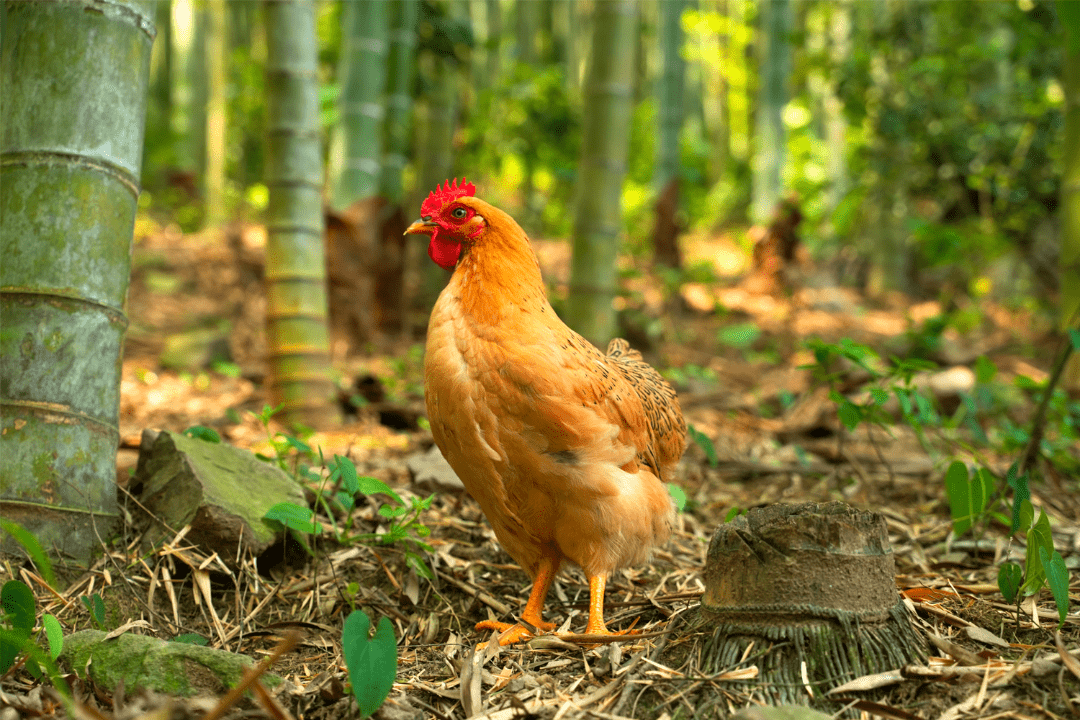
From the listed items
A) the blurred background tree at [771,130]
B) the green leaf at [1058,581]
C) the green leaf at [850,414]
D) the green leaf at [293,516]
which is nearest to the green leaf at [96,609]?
the green leaf at [293,516]

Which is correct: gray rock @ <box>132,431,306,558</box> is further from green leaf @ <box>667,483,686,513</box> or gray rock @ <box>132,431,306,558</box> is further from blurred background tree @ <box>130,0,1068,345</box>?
blurred background tree @ <box>130,0,1068,345</box>

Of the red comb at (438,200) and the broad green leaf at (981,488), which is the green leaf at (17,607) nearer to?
the red comb at (438,200)

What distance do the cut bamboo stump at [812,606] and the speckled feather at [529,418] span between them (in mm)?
540

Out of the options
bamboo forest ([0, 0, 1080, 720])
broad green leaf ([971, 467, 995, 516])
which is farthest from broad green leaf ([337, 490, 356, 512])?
broad green leaf ([971, 467, 995, 516])

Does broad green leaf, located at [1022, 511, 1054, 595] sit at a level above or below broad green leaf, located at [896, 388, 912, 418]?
below

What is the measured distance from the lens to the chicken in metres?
2.29

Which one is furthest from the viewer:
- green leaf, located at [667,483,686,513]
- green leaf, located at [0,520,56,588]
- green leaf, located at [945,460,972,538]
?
green leaf, located at [667,483,686,513]

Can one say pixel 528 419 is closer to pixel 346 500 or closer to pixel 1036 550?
pixel 346 500

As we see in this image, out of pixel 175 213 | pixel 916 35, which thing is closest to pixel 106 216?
pixel 916 35

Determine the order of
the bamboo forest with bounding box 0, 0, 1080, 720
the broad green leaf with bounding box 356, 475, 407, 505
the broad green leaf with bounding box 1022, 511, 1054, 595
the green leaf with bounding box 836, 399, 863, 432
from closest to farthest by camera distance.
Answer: the bamboo forest with bounding box 0, 0, 1080, 720 < the broad green leaf with bounding box 1022, 511, 1054, 595 < the broad green leaf with bounding box 356, 475, 407, 505 < the green leaf with bounding box 836, 399, 863, 432

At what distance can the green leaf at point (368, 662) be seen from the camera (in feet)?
5.20

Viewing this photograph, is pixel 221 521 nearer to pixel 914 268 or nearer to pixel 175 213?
pixel 914 268

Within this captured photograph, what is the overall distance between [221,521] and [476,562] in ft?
3.11

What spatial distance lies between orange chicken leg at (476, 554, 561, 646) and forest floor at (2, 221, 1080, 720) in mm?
83
